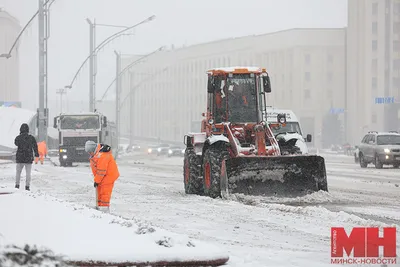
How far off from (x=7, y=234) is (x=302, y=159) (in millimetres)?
10253

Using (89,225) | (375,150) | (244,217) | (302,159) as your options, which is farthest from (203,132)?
(375,150)

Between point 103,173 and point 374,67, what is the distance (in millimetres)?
100792

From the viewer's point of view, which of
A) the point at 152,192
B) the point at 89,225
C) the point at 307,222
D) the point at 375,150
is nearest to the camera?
the point at 89,225

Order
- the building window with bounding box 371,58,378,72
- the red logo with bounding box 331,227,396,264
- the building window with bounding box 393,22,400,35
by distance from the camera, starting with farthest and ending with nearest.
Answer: the building window with bounding box 371,58,378,72 → the building window with bounding box 393,22,400,35 → the red logo with bounding box 331,227,396,264

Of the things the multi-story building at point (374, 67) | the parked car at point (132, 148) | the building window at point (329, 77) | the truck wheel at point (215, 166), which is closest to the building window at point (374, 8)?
the multi-story building at point (374, 67)

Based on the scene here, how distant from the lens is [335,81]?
127188 millimetres

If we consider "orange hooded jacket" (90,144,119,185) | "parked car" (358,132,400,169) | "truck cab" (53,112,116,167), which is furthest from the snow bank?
"truck cab" (53,112,116,167)

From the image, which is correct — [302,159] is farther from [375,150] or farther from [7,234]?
[375,150]

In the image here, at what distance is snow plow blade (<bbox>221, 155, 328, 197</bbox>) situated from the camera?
19047 millimetres

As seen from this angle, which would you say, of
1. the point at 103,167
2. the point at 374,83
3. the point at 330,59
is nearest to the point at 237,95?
the point at 103,167

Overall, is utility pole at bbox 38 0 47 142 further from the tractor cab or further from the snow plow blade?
the snow plow blade

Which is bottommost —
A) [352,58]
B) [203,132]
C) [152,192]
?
[152,192]

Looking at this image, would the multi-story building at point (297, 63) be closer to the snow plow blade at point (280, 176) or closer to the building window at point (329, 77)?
the building window at point (329, 77)

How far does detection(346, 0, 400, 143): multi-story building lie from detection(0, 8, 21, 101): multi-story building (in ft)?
185
